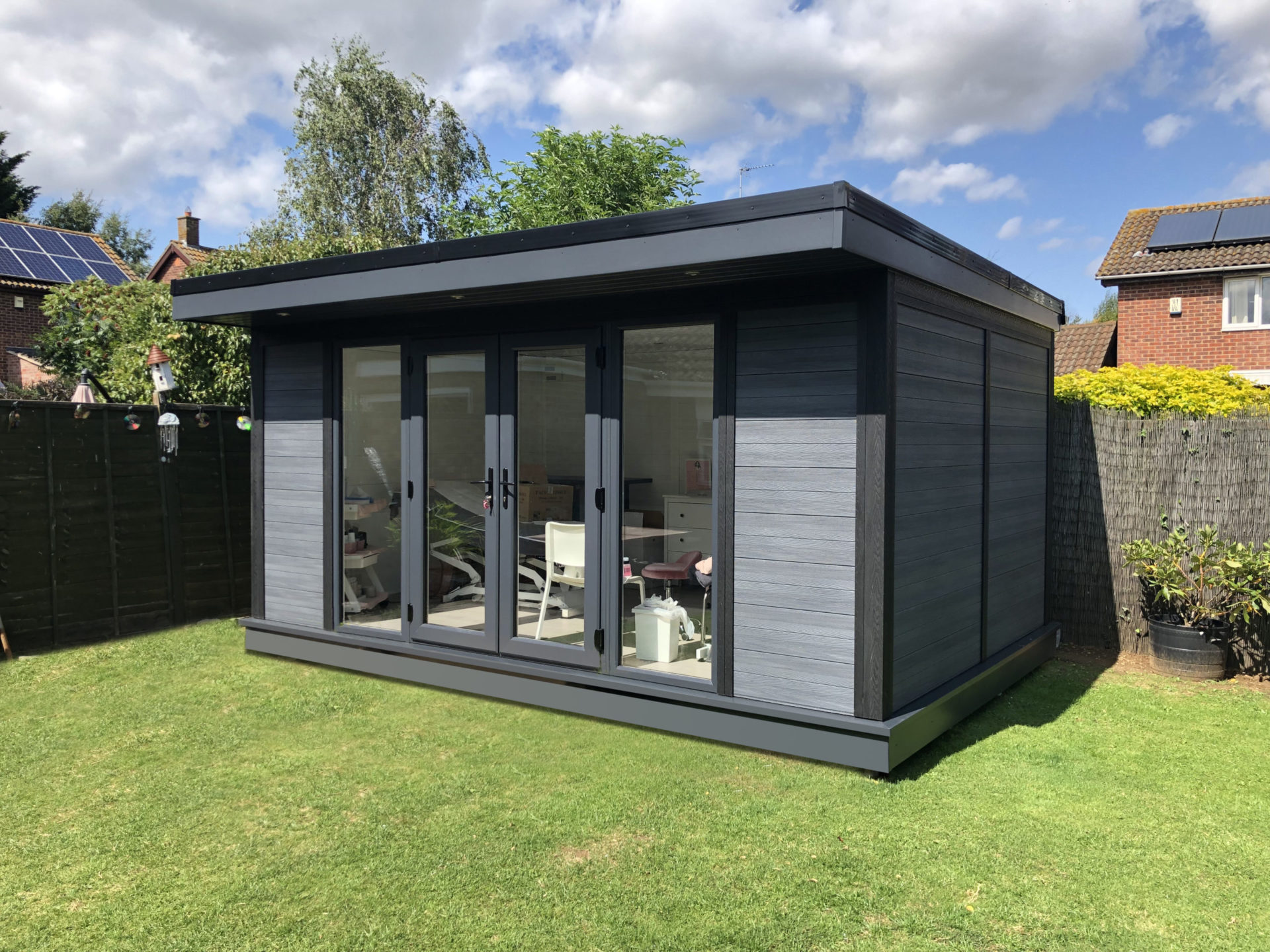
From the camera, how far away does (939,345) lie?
434 cm

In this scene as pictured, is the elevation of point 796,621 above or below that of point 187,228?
below

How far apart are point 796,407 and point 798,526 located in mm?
539

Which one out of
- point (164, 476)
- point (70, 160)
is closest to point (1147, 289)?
point (164, 476)

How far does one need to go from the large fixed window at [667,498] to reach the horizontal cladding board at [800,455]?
0.23 meters

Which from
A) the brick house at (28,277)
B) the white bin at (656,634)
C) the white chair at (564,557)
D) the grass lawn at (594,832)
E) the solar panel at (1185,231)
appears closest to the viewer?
the grass lawn at (594,832)

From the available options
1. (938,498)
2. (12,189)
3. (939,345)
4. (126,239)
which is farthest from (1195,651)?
(126,239)

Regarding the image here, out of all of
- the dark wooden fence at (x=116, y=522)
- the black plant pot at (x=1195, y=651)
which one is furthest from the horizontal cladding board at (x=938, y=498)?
the dark wooden fence at (x=116, y=522)

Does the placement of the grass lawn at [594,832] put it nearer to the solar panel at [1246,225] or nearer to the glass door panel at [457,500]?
the glass door panel at [457,500]

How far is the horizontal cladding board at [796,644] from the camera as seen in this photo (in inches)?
153

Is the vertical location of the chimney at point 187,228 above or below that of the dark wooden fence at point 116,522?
above

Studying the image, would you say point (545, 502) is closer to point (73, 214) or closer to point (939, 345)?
point (939, 345)

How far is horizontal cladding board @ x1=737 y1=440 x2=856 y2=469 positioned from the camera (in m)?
3.89

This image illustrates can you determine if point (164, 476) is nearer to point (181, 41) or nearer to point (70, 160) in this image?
point (181, 41)

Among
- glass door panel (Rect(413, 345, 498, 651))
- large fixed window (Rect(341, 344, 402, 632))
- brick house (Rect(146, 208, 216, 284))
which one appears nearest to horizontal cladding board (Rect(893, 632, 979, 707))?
glass door panel (Rect(413, 345, 498, 651))
